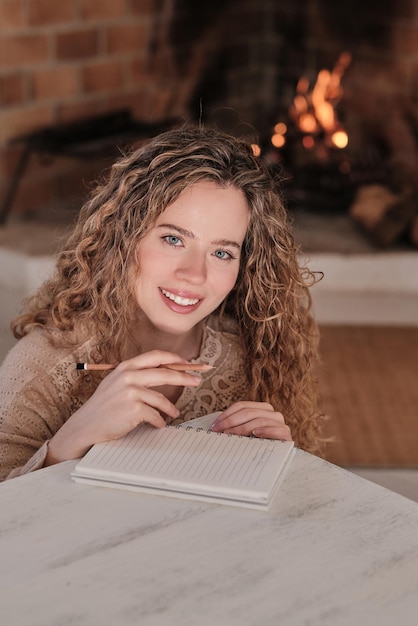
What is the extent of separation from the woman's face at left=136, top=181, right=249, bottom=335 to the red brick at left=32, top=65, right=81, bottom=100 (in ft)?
5.78

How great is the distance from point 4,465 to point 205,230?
1.48ft

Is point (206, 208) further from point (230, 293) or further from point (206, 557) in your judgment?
point (206, 557)

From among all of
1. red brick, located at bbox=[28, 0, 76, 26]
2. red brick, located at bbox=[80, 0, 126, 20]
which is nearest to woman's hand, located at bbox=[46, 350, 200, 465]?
red brick, located at bbox=[28, 0, 76, 26]

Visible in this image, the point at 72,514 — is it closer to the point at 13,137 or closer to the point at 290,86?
the point at 13,137

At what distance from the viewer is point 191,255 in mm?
1404

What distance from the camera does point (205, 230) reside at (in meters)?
1.40

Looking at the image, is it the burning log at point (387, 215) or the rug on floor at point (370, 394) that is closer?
the rug on floor at point (370, 394)

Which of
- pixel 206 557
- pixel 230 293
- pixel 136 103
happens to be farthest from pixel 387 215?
pixel 206 557

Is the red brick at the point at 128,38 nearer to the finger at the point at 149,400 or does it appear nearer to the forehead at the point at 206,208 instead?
the forehead at the point at 206,208

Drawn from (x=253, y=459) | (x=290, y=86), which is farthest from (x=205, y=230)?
(x=290, y=86)

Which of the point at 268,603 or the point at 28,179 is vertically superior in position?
the point at 268,603

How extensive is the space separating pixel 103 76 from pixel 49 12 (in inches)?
13.3

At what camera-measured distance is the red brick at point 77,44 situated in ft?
10.1

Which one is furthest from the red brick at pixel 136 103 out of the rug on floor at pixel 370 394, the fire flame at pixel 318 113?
the rug on floor at pixel 370 394
